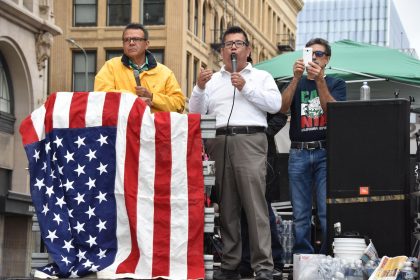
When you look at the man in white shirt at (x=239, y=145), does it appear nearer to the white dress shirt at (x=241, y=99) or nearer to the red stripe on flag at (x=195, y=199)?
the white dress shirt at (x=241, y=99)

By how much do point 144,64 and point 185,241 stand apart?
1.76m

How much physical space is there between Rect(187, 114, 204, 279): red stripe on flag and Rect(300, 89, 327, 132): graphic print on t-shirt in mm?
1669

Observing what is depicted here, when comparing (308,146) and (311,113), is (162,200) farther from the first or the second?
(311,113)

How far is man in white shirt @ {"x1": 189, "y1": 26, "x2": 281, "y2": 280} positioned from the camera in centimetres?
701

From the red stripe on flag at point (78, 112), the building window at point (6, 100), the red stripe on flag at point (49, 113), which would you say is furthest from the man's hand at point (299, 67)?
the building window at point (6, 100)

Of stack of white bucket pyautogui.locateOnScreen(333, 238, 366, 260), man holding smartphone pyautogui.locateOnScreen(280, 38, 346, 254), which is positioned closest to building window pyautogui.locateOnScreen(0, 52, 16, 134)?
man holding smartphone pyautogui.locateOnScreen(280, 38, 346, 254)

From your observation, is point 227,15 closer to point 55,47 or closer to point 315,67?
point 55,47

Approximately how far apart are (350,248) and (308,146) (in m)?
1.65

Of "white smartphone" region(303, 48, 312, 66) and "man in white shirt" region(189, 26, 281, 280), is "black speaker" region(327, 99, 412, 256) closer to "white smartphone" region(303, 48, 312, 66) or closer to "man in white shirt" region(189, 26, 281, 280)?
"man in white shirt" region(189, 26, 281, 280)

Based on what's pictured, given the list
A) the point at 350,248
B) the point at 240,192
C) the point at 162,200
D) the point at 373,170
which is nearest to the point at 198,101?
the point at 240,192

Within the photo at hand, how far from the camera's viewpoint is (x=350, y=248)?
657cm

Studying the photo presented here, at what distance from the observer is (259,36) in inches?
2628

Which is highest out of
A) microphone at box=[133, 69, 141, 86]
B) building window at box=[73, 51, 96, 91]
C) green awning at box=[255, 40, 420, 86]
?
building window at box=[73, 51, 96, 91]

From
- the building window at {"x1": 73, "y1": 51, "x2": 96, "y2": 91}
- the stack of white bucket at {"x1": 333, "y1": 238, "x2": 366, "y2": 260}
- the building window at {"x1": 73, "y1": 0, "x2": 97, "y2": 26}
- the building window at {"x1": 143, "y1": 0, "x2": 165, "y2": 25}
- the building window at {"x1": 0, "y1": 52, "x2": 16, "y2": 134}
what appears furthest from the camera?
the building window at {"x1": 73, "y1": 0, "x2": 97, "y2": 26}
